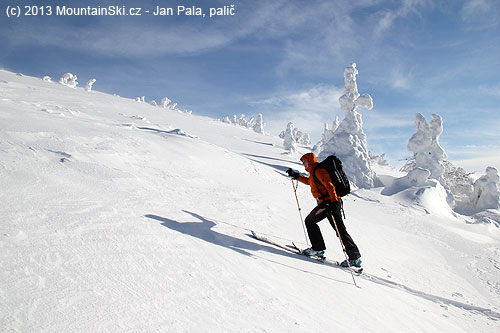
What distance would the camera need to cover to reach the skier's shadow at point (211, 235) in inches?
147

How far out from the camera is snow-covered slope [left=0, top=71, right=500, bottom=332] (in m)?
2.04

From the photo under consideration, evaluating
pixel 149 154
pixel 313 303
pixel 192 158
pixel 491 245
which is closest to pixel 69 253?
pixel 313 303

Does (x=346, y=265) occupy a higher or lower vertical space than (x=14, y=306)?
lower

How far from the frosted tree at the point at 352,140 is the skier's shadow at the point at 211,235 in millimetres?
21768

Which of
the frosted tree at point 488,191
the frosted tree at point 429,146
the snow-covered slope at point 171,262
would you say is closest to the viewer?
the snow-covered slope at point 171,262

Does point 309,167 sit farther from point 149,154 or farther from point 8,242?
point 149,154

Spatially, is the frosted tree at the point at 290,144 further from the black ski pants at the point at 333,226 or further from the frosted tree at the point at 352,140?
the black ski pants at the point at 333,226

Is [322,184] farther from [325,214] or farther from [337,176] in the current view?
[325,214]

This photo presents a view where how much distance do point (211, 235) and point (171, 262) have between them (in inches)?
45.7

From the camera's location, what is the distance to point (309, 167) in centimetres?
479

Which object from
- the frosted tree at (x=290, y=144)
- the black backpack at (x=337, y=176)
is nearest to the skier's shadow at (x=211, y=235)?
the black backpack at (x=337, y=176)

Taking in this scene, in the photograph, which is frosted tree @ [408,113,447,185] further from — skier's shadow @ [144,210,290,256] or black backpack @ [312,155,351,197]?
skier's shadow @ [144,210,290,256]

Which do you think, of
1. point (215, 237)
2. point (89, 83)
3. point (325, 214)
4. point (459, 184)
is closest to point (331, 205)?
point (325, 214)

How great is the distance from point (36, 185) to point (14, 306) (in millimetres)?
2660
